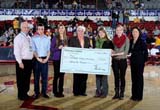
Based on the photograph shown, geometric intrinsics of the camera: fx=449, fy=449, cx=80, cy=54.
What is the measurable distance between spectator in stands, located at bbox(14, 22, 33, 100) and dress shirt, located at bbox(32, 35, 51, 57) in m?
0.12

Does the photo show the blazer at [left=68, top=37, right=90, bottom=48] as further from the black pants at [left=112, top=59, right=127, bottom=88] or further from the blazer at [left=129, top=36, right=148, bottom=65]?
the blazer at [left=129, top=36, right=148, bottom=65]

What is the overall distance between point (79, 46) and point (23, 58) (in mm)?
1314

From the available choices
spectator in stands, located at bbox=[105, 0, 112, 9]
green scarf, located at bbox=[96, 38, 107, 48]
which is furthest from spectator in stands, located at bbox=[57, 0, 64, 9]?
green scarf, located at bbox=[96, 38, 107, 48]

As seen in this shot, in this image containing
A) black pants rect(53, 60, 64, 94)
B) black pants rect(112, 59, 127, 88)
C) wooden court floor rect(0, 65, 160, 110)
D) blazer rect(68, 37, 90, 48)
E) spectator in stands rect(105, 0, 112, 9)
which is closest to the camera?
wooden court floor rect(0, 65, 160, 110)

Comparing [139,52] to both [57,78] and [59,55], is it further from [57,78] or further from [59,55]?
[57,78]

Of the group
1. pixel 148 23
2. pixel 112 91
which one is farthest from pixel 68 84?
pixel 148 23

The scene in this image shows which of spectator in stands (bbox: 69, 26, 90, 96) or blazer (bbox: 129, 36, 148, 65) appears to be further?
spectator in stands (bbox: 69, 26, 90, 96)

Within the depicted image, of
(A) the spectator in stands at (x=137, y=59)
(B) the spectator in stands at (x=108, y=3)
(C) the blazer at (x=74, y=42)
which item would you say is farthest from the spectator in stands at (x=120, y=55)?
(B) the spectator in stands at (x=108, y=3)

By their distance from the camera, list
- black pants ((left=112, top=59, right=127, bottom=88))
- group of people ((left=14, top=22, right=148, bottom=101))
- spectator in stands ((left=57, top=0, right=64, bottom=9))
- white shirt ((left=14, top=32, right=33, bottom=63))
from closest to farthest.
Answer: white shirt ((left=14, top=32, right=33, bottom=63)) → group of people ((left=14, top=22, right=148, bottom=101)) → black pants ((left=112, top=59, right=127, bottom=88)) → spectator in stands ((left=57, top=0, right=64, bottom=9))

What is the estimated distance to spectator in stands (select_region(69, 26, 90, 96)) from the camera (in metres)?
9.74

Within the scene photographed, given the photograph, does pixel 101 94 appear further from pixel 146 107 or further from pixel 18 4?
pixel 18 4

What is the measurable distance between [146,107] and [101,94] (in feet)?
4.94

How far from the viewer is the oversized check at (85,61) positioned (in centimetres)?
970

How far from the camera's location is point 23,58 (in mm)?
9234
